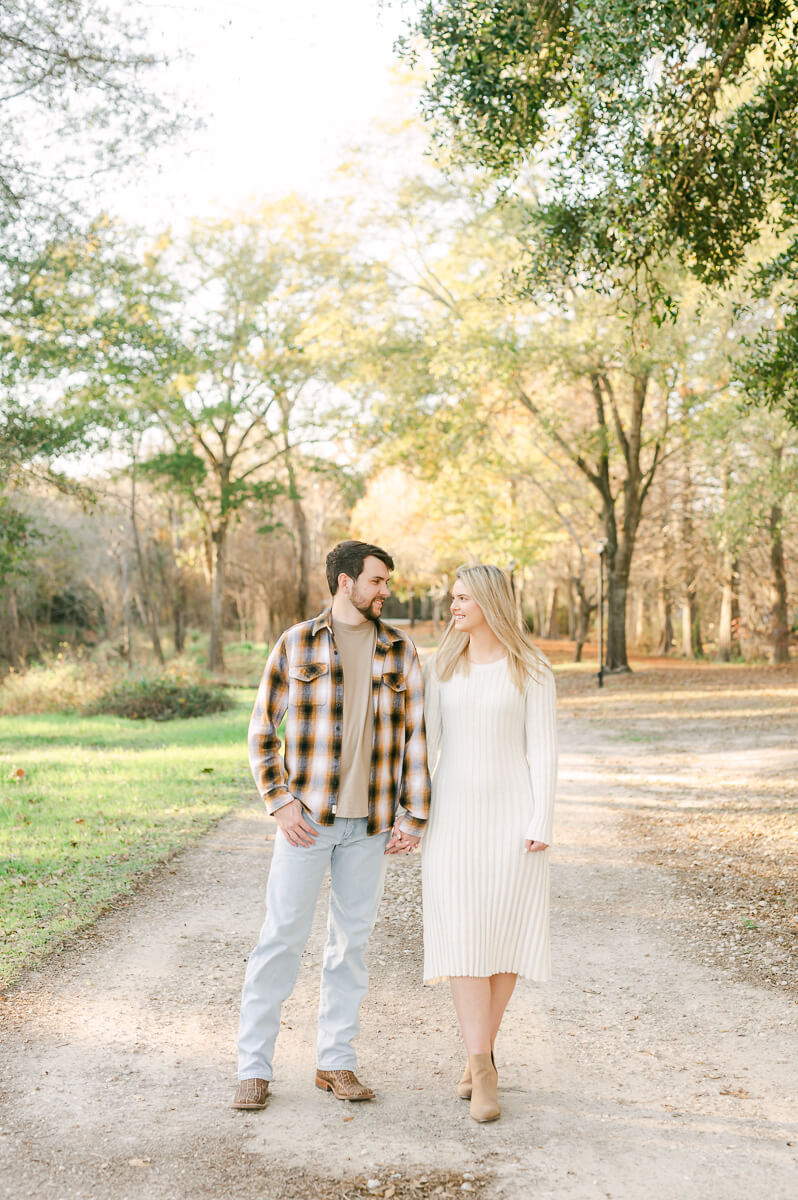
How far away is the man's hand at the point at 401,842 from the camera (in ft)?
13.7

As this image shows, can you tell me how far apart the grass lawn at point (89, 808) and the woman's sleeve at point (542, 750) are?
3.05 m

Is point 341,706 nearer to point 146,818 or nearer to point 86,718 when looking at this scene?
point 146,818

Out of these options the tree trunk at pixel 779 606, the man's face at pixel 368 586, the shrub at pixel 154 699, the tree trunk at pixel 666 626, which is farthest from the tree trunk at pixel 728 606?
the man's face at pixel 368 586

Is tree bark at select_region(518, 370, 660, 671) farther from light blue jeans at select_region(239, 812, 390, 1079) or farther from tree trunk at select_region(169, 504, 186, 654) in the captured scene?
light blue jeans at select_region(239, 812, 390, 1079)

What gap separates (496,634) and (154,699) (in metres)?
17.5

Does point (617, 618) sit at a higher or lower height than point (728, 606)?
lower

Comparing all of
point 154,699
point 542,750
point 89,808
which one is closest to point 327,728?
point 542,750

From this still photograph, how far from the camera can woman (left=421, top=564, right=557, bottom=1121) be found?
4.10 m

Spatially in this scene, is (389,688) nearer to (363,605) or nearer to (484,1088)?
(363,605)

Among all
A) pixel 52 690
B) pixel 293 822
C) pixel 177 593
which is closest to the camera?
pixel 293 822

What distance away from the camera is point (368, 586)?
418cm

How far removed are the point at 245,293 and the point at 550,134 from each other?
2155 cm

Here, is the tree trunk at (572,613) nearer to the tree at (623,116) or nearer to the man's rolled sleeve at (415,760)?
the tree at (623,116)

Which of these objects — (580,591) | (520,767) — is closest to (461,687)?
(520,767)
